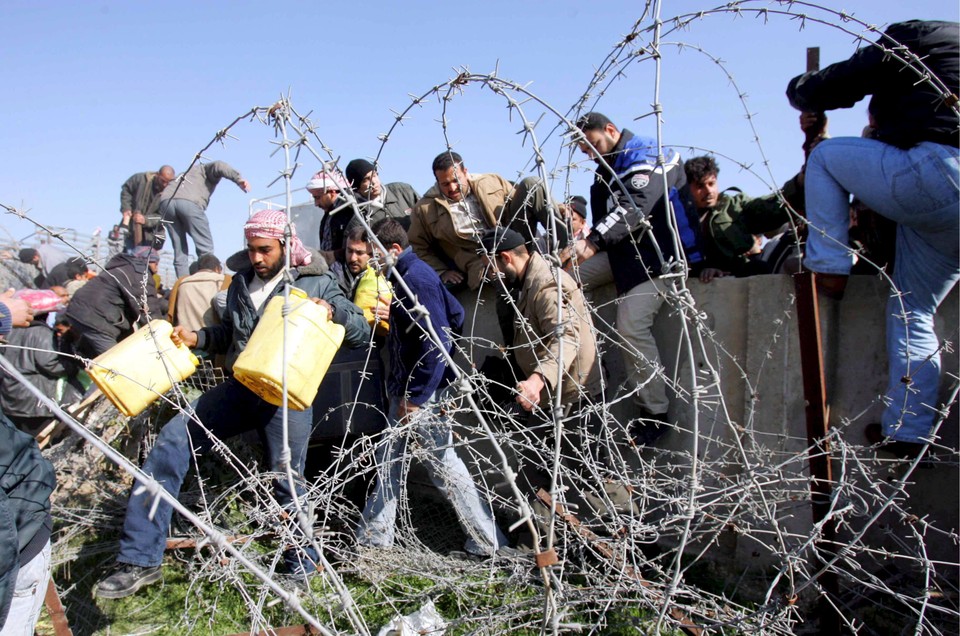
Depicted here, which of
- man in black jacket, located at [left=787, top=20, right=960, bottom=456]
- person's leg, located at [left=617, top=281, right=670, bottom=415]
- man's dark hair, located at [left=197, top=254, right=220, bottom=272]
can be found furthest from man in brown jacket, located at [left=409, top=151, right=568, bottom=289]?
man's dark hair, located at [left=197, top=254, right=220, bottom=272]

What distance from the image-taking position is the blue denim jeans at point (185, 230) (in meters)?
7.02

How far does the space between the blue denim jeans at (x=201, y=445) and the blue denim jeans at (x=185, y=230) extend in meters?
3.87

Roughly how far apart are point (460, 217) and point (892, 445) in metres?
2.59

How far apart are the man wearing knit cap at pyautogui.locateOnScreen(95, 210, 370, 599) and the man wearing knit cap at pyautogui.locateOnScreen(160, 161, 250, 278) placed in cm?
368

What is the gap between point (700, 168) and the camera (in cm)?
430

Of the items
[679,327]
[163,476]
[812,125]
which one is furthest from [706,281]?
[163,476]

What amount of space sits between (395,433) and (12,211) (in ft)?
5.06

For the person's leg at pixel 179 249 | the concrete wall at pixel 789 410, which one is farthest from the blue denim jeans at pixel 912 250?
the person's leg at pixel 179 249

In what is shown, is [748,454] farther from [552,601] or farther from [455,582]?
[552,601]

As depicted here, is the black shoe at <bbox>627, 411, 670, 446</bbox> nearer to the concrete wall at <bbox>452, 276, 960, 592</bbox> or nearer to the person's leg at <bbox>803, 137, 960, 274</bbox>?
the concrete wall at <bbox>452, 276, 960, 592</bbox>

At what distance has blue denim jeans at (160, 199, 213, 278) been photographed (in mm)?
7023

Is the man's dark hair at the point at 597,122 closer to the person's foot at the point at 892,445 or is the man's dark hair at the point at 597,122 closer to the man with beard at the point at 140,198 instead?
the person's foot at the point at 892,445

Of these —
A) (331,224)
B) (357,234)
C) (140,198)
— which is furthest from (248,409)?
(140,198)

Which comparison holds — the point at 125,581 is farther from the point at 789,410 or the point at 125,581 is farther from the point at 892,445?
the point at 892,445
